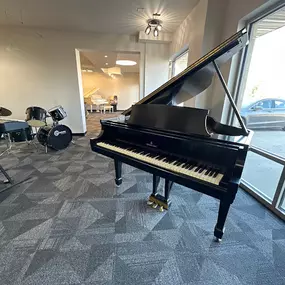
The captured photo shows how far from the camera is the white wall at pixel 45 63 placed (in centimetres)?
406

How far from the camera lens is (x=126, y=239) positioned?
4.96 ft

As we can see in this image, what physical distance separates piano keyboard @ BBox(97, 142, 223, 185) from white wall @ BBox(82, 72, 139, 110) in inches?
424

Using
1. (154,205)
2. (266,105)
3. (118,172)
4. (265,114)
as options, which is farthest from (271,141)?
(118,172)

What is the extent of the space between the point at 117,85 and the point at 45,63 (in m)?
8.20

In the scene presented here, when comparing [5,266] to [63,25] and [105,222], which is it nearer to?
[105,222]

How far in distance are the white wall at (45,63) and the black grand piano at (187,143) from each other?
10.6 ft

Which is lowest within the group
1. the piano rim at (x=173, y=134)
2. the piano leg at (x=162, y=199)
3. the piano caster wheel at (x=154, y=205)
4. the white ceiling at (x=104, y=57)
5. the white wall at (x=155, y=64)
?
the piano caster wheel at (x=154, y=205)

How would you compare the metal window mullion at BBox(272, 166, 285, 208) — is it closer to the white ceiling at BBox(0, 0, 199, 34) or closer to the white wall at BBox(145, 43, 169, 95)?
the white ceiling at BBox(0, 0, 199, 34)

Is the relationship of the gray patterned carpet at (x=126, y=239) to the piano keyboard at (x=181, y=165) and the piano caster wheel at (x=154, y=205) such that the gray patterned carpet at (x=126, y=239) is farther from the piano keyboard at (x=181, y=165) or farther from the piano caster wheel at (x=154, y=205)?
the piano keyboard at (x=181, y=165)

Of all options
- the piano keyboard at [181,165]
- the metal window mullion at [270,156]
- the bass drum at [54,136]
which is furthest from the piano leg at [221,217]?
the bass drum at [54,136]

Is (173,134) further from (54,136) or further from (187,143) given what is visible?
(54,136)

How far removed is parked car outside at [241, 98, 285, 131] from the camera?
A: 6.32 ft

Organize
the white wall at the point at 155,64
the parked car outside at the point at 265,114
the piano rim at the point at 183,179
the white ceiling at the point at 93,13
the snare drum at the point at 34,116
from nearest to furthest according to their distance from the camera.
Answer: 1. the piano rim at the point at 183,179
2. the parked car outside at the point at 265,114
3. the white ceiling at the point at 93,13
4. the snare drum at the point at 34,116
5. the white wall at the point at 155,64

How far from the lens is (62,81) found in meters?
4.44
